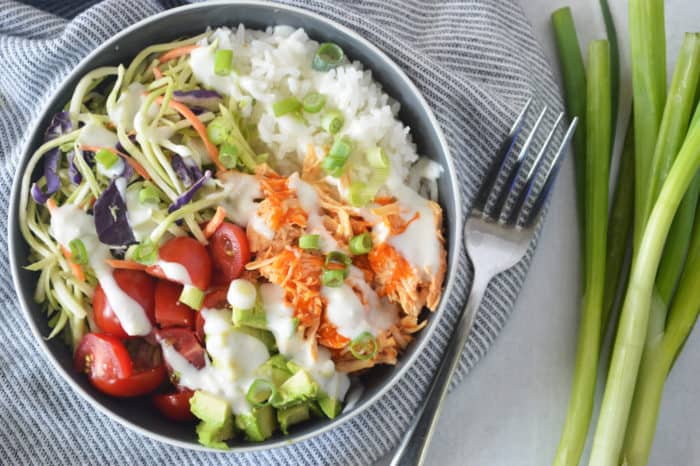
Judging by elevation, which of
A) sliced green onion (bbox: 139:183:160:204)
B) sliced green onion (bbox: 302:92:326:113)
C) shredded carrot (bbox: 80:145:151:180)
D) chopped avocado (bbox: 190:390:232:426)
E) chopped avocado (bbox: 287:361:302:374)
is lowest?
chopped avocado (bbox: 190:390:232:426)

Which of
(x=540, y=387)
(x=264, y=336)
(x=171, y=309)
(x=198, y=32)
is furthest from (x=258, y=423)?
(x=198, y=32)

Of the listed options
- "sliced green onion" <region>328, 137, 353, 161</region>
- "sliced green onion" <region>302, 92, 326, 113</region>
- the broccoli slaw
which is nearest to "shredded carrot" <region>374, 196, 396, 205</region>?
the broccoli slaw

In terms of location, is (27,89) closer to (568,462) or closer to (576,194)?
(576,194)

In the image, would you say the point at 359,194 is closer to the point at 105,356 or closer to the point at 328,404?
the point at 328,404

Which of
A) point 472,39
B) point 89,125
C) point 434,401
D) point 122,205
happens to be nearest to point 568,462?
point 434,401

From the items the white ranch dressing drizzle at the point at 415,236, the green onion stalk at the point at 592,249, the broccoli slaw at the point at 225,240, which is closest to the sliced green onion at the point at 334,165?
the broccoli slaw at the point at 225,240

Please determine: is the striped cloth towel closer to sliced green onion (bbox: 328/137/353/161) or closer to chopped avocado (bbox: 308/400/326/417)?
chopped avocado (bbox: 308/400/326/417)

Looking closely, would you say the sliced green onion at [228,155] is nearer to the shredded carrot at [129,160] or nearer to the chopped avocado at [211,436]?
the shredded carrot at [129,160]
